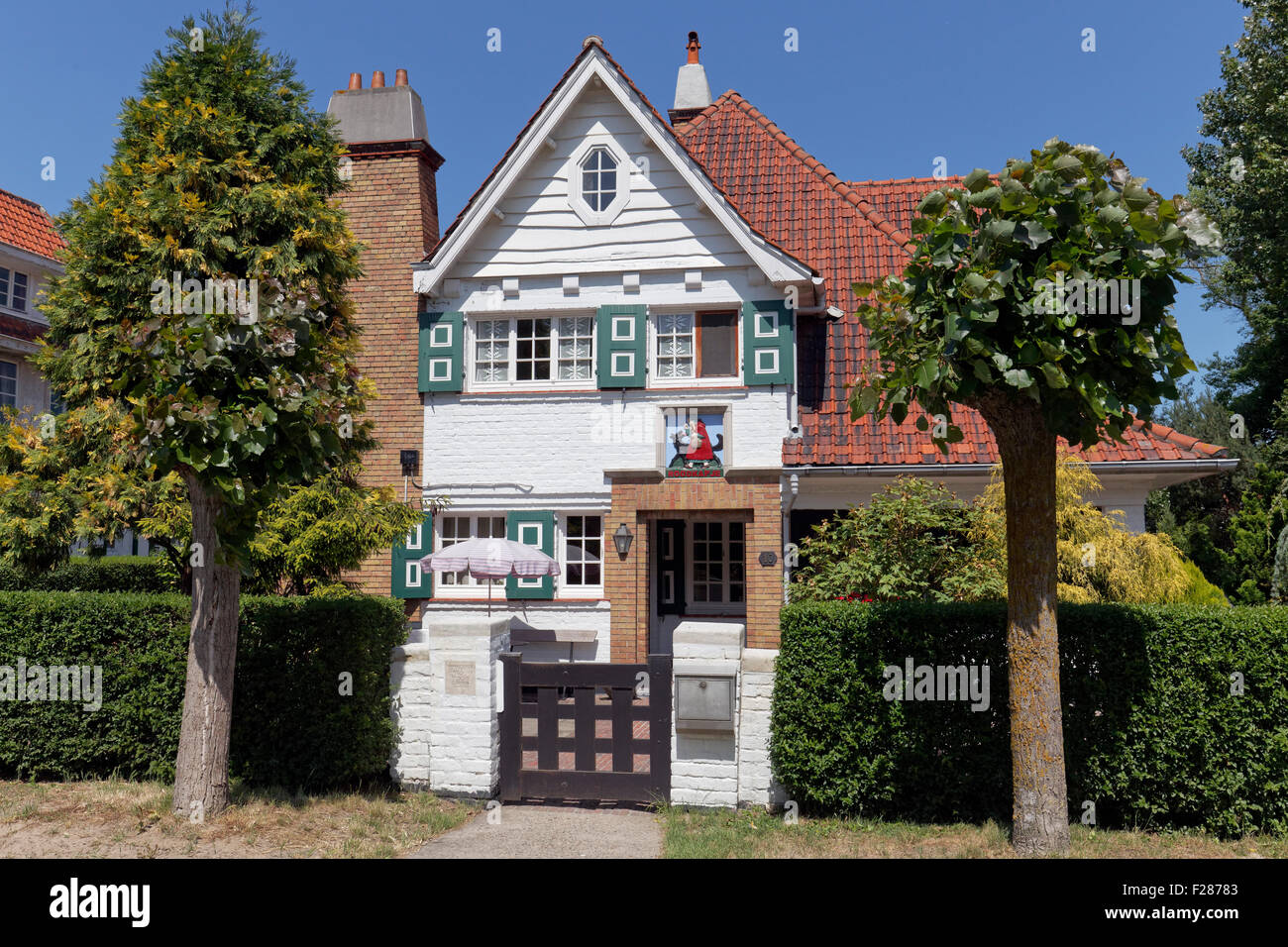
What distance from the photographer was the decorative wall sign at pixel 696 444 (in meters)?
12.3

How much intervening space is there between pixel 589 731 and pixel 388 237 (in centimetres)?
928

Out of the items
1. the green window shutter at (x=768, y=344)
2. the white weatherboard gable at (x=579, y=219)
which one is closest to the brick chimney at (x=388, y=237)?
the white weatherboard gable at (x=579, y=219)

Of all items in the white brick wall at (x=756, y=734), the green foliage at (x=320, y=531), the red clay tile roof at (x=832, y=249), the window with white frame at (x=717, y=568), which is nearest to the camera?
the white brick wall at (x=756, y=734)

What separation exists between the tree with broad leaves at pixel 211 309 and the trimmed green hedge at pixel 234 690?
2.71ft

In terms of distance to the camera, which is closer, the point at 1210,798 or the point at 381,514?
the point at 1210,798

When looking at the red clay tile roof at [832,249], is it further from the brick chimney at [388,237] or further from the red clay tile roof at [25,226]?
the red clay tile roof at [25,226]

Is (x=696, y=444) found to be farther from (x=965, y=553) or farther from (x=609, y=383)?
(x=965, y=553)

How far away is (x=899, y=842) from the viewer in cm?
644

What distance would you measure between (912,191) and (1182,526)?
13.0 m

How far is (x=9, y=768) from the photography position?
26.3 ft

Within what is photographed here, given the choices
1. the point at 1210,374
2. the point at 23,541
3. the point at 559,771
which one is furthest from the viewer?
the point at 1210,374

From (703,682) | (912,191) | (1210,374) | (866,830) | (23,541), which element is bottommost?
(866,830)
